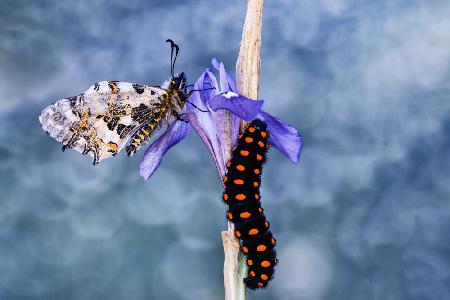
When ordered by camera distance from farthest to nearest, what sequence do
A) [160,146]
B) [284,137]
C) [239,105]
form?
[160,146] → [284,137] → [239,105]

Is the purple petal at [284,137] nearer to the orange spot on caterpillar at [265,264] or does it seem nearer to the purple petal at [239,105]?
the purple petal at [239,105]

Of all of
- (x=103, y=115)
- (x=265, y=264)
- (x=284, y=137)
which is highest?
(x=103, y=115)

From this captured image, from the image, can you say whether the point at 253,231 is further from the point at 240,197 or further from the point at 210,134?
the point at 210,134

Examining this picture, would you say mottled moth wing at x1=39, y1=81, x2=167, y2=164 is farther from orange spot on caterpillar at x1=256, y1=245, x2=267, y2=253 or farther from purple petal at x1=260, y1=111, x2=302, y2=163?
orange spot on caterpillar at x1=256, y1=245, x2=267, y2=253

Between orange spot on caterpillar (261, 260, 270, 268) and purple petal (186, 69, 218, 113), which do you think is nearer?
orange spot on caterpillar (261, 260, 270, 268)

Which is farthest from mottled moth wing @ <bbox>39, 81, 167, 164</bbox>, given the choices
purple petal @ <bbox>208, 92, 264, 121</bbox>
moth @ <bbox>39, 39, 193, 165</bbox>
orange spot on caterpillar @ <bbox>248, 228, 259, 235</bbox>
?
orange spot on caterpillar @ <bbox>248, 228, 259, 235</bbox>

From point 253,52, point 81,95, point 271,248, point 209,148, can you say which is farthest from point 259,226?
point 81,95

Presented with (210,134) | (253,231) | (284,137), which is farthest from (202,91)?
(253,231)
